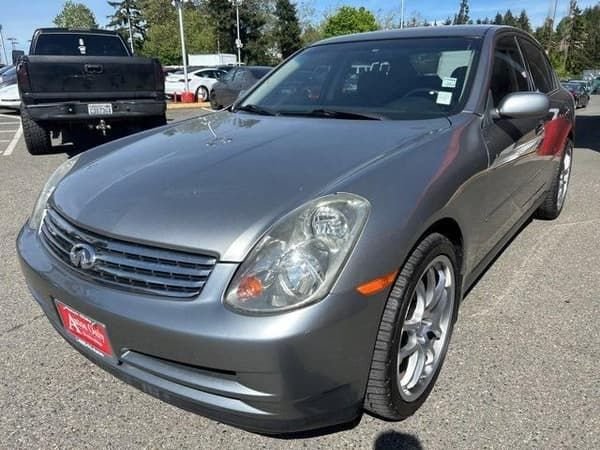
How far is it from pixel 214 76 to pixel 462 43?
18015 mm

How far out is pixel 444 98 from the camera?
2.62 meters

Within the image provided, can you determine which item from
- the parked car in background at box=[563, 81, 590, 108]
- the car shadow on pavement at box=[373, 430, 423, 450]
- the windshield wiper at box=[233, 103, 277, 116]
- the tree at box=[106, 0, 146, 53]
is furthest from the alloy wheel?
the tree at box=[106, 0, 146, 53]

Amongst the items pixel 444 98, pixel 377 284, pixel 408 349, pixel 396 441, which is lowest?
pixel 396 441

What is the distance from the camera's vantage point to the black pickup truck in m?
6.40

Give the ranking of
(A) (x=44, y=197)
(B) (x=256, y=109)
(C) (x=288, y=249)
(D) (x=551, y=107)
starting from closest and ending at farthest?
(C) (x=288, y=249), (A) (x=44, y=197), (B) (x=256, y=109), (D) (x=551, y=107)

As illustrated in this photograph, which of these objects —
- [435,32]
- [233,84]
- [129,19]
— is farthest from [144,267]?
[129,19]

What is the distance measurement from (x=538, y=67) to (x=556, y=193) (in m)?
1.11

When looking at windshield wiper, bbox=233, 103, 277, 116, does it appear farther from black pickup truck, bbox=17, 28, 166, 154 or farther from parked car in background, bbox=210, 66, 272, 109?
parked car in background, bbox=210, 66, 272, 109

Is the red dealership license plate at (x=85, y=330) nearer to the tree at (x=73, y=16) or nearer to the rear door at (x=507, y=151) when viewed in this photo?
the rear door at (x=507, y=151)

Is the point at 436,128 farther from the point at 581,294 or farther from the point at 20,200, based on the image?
the point at 20,200

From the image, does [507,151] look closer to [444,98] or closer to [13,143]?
[444,98]

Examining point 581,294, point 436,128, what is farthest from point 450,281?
point 581,294

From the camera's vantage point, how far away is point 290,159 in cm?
207

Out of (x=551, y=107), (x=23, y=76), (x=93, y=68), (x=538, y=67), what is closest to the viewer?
(x=551, y=107)
